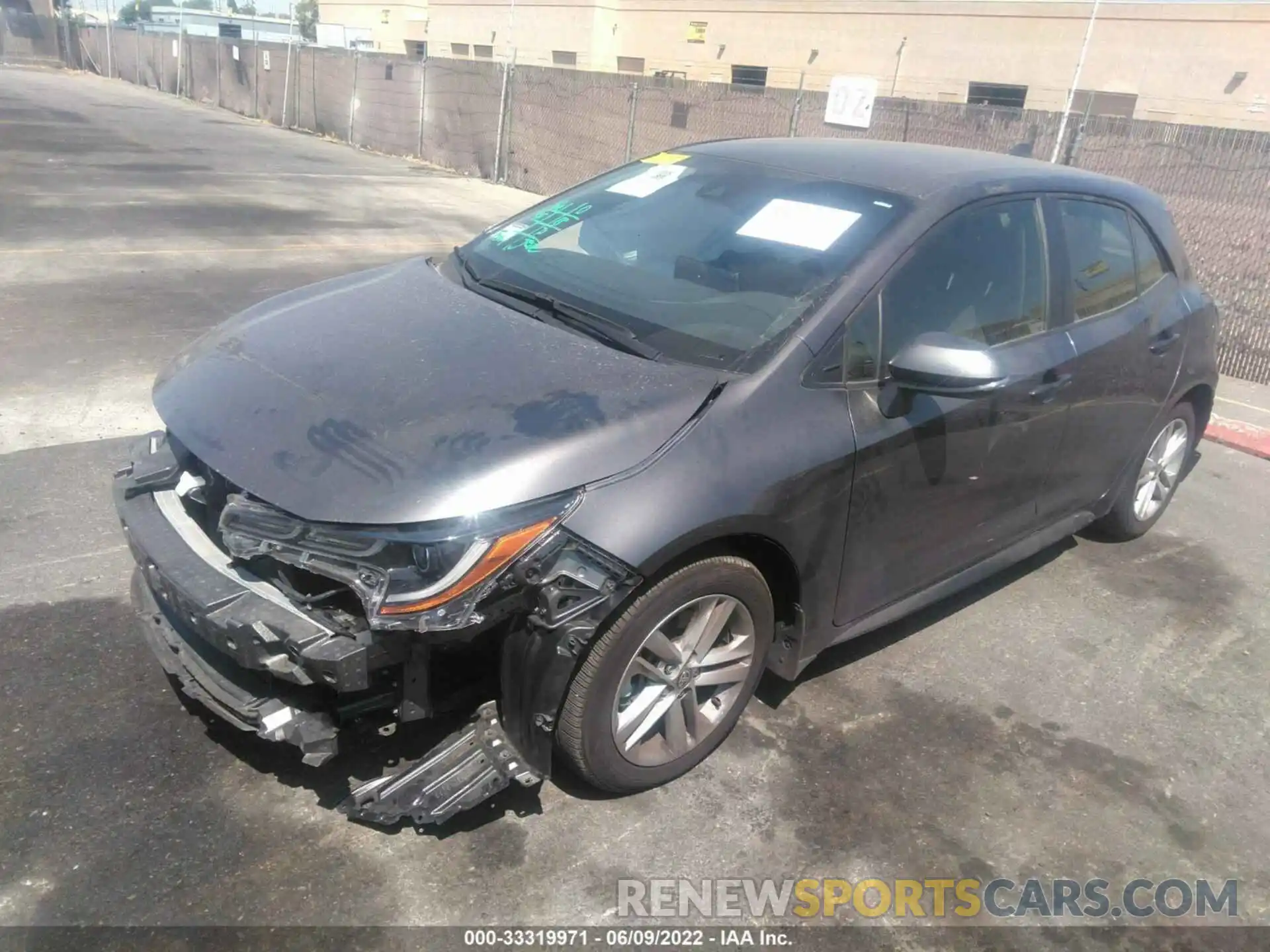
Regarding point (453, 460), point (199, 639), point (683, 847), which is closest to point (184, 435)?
point (199, 639)

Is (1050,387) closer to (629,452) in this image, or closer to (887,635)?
(887,635)

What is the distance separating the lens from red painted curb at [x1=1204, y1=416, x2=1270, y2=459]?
251 inches

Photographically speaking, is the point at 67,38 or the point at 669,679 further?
the point at 67,38

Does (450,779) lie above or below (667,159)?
below

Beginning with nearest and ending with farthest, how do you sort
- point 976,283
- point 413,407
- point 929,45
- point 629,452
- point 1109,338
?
point 629,452, point 413,407, point 976,283, point 1109,338, point 929,45

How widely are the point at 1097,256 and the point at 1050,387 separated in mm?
751

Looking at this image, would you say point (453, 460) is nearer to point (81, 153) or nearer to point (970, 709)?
point (970, 709)

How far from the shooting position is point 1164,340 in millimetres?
4145

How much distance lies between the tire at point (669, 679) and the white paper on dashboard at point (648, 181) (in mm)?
1714

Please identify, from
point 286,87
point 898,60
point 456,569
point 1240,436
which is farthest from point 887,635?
point 898,60

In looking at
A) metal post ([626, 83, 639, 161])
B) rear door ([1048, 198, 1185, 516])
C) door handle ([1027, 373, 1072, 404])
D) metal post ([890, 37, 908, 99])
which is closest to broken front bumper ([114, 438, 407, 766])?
door handle ([1027, 373, 1072, 404])

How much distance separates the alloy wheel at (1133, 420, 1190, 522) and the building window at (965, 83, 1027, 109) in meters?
31.3

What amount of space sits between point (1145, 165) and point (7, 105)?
27027 millimetres

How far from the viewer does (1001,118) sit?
31.5 feet
